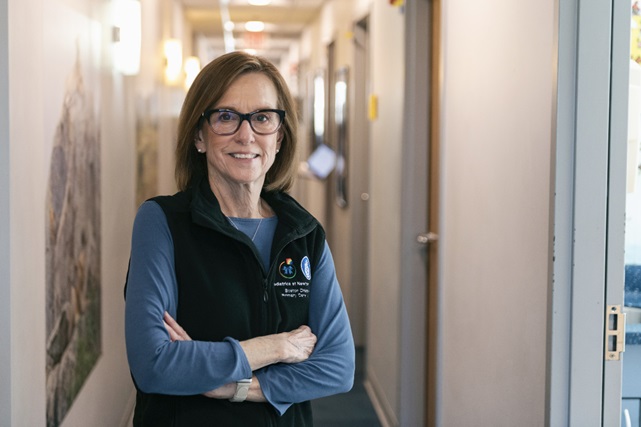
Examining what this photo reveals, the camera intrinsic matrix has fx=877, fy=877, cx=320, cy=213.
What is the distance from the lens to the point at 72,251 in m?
2.95

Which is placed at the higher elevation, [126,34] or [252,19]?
[252,19]

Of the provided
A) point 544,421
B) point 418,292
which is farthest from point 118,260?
point 544,421

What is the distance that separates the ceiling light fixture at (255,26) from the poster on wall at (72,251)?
27.8ft

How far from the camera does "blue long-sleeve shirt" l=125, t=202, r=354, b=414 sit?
1.74 metres

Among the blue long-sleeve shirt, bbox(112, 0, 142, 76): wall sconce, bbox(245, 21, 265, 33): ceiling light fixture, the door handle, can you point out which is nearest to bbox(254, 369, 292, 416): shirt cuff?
the blue long-sleeve shirt

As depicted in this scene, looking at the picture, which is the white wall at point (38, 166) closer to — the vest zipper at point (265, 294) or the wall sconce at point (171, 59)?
the vest zipper at point (265, 294)

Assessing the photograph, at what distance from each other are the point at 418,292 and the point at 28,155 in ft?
8.44

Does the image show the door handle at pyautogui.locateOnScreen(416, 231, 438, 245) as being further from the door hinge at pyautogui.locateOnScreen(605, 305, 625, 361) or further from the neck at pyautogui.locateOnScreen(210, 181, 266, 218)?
the neck at pyautogui.locateOnScreen(210, 181, 266, 218)

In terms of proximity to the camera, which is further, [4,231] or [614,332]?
[614,332]

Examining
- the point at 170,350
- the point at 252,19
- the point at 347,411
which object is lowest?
the point at 347,411

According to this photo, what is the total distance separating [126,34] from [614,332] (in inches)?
121

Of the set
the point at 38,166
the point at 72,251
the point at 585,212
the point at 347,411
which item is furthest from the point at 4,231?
the point at 347,411

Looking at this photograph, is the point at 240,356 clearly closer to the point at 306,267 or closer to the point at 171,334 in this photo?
the point at 171,334

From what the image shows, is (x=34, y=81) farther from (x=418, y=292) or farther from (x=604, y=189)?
(x=418, y=292)
